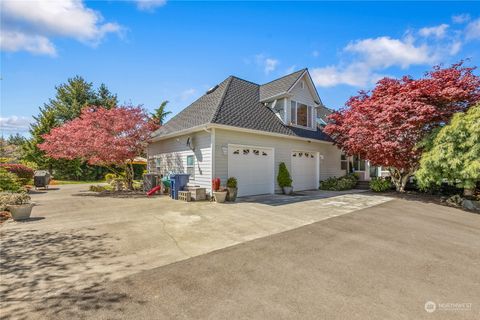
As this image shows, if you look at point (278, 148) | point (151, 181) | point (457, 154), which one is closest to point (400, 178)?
point (457, 154)

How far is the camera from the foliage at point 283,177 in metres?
11.8

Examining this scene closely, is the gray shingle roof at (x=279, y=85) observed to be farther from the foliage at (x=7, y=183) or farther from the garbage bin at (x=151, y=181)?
the foliage at (x=7, y=183)

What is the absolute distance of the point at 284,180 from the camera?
11.7 m

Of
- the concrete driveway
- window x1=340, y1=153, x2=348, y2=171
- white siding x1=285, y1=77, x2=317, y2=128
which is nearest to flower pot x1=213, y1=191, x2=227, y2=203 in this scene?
the concrete driveway

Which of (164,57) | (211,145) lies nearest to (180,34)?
(164,57)

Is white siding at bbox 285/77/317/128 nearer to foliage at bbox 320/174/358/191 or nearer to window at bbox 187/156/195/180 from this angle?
foliage at bbox 320/174/358/191

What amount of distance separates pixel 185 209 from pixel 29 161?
2307 cm

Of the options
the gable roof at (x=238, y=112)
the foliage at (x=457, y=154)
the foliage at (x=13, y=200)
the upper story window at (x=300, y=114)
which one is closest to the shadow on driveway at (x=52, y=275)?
the foliage at (x=13, y=200)

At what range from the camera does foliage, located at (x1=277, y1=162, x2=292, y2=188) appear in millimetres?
11750

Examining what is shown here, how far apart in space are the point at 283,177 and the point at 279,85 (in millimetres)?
5756

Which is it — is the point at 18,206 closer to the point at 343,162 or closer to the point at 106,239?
the point at 106,239

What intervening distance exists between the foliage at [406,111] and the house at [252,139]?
3.01 metres

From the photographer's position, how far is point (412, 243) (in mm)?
4941

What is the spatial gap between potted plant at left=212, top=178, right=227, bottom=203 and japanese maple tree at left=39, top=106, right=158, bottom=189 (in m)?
5.98
